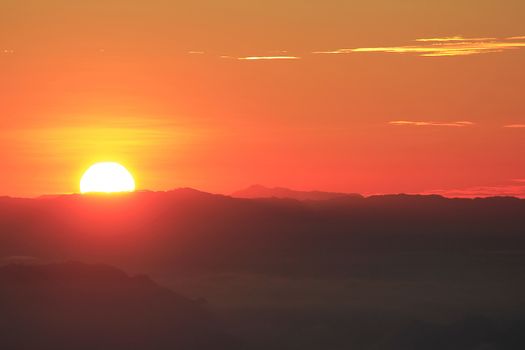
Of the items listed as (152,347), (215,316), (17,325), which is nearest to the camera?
(17,325)

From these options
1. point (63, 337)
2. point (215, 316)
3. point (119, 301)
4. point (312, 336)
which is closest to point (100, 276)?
point (119, 301)

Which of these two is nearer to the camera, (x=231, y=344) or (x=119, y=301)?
(x=119, y=301)

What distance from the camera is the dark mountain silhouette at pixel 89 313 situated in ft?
477

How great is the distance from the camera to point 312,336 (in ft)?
639

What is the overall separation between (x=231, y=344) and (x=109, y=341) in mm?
24634

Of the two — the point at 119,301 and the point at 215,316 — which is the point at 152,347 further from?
the point at 215,316

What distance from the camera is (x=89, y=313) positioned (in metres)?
152

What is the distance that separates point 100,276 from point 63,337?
55.2 feet

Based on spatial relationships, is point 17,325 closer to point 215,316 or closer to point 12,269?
point 12,269

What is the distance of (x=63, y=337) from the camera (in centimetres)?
14662

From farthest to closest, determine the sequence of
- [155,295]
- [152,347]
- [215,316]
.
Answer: [215,316], [155,295], [152,347]

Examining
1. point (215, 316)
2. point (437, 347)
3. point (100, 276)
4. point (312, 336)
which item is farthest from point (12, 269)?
point (437, 347)

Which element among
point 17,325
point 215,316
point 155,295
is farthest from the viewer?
point 215,316

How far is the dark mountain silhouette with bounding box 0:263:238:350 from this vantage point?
146 m
